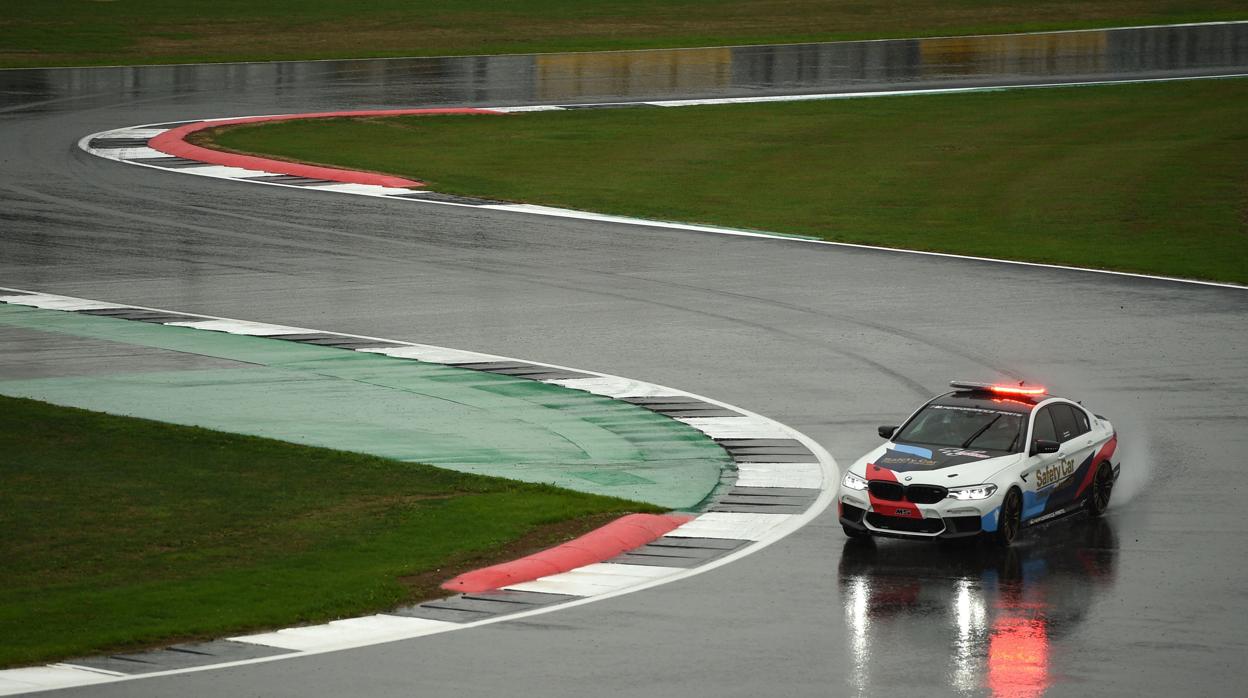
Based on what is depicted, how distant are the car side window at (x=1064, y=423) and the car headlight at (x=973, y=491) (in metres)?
1.71

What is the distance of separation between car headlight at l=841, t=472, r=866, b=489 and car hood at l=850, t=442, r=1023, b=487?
0.16 feet

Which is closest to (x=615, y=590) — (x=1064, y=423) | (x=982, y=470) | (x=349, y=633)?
(x=349, y=633)

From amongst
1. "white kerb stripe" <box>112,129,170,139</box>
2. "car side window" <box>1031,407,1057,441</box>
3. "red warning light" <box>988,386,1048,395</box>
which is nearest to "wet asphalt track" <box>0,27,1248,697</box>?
"car side window" <box>1031,407,1057,441</box>

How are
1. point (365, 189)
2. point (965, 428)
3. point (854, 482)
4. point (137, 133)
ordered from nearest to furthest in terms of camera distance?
point (854, 482)
point (965, 428)
point (365, 189)
point (137, 133)

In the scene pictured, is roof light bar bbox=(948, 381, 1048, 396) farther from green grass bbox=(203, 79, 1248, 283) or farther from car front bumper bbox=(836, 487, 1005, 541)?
green grass bbox=(203, 79, 1248, 283)

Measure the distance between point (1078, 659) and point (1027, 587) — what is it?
225 centimetres

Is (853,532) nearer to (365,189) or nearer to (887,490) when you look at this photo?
(887,490)

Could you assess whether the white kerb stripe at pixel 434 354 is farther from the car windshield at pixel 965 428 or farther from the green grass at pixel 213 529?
the car windshield at pixel 965 428

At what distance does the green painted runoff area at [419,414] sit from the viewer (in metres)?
19.3

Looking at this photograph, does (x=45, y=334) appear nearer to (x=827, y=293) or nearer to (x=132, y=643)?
(x=827, y=293)

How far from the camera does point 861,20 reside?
230 feet

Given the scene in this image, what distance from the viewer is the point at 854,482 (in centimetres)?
1633

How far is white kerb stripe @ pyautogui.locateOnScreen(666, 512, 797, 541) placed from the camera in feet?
54.3

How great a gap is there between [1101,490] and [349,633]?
8.00m
